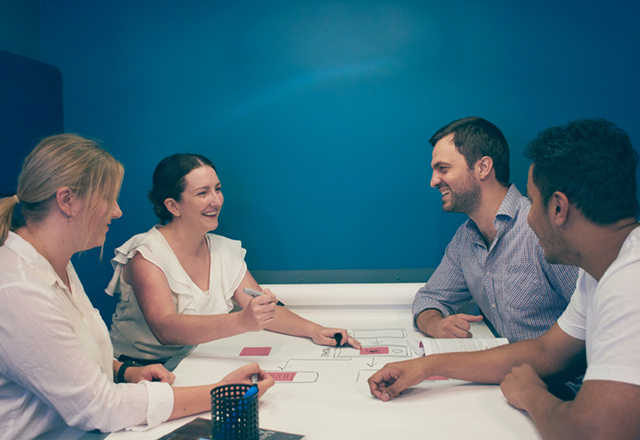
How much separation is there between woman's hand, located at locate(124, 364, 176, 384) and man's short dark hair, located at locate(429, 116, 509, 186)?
1.41 metres

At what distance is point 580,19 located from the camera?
225 cm

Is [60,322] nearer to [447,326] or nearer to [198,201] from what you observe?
[198,201]

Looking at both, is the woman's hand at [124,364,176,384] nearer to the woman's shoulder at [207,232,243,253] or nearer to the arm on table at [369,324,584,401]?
the arm on table at [369,324,584,401]

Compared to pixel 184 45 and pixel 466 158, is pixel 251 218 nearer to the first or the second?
pixel 184 45

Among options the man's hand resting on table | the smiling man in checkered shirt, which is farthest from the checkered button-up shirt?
the man's hand resting on table

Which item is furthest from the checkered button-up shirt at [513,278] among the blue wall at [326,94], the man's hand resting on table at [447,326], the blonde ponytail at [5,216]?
the blonde ponytail at [5,216]

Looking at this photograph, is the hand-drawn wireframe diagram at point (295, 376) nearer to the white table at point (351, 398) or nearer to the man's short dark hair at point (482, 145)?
the white table at point (351, 398)

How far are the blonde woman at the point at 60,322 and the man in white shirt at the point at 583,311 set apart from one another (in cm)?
59

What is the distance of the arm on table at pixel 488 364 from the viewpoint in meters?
1.23

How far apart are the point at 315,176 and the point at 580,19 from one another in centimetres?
149

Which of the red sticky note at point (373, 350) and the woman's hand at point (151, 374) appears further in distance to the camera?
the red sticky note at point (373, 350)

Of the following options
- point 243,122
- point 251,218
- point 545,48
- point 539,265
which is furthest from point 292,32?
point 539,265

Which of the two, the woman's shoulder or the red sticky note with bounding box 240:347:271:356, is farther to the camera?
the woman's shoulder

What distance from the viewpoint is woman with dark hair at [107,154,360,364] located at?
168 centimetres
